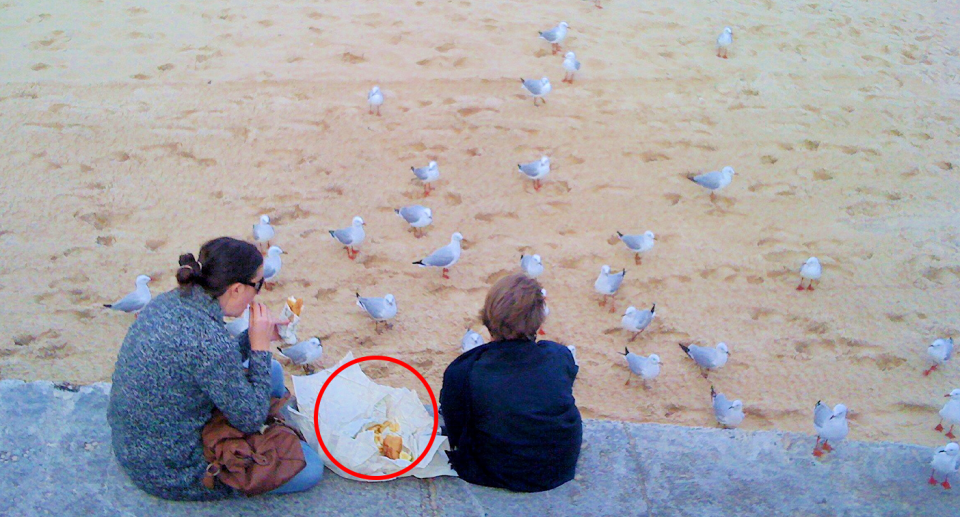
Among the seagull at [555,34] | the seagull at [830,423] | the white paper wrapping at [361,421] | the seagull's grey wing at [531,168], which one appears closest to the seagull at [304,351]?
the white paper wrapping at [361,421]

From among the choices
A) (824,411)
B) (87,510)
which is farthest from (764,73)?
(87,510)

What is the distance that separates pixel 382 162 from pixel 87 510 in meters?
4.37

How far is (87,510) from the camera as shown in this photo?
2.79 m

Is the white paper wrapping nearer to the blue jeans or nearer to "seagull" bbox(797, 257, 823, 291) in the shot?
the blue jeans

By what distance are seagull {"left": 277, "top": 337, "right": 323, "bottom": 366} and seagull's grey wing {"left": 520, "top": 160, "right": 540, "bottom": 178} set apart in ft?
8.43

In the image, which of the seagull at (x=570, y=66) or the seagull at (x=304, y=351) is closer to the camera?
the seagull at (x=304, y=351)

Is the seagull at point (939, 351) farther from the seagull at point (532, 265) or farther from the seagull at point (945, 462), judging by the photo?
the seagull at point (532, 265)

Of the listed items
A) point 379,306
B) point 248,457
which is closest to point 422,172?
point 379,306

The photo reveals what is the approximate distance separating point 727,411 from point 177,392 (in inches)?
122

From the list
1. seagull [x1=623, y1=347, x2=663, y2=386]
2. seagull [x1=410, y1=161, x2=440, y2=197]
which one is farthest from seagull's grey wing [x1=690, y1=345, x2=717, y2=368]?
seagull [x1=410, y1=161, x2=440, y2=197]

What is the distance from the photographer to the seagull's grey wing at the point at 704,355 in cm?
488

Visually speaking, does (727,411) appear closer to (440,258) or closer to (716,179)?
(440,258)

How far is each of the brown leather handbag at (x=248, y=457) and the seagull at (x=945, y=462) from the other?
100 inches

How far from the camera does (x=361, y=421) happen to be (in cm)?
329
